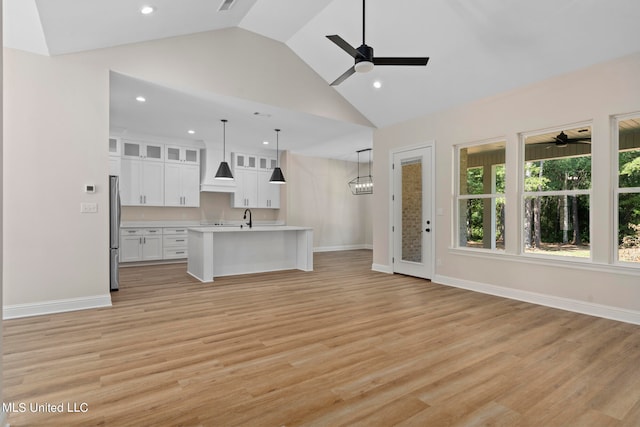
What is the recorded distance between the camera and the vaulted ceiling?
136 inches

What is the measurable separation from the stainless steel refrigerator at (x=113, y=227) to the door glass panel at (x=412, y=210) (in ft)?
15.1

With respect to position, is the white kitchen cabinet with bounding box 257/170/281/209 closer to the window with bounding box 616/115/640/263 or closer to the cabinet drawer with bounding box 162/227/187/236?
the cabinet drawer with bounding box 162/227/187/236

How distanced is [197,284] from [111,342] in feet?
8.00

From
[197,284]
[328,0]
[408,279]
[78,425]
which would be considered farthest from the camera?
[408,279]

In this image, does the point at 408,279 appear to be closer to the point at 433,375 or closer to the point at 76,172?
the point at 433,375

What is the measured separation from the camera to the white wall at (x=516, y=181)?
3.76 m

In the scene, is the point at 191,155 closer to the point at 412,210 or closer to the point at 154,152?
the point at 154,152

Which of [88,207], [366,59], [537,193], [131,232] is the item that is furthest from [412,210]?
[131,232]

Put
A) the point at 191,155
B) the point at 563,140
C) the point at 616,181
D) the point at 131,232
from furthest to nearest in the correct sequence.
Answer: the point at 191,155 → the point at 131,232 → the point at 563,140 → the point at 616,181

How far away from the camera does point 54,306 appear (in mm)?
3863

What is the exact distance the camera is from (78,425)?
6.07 ft

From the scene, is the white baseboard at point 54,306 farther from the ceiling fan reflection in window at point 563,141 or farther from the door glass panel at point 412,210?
the ceiling fan reflection in window at point 563,141

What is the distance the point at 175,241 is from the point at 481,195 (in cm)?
636

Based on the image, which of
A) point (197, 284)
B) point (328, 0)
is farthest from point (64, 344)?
point (328, 0)
